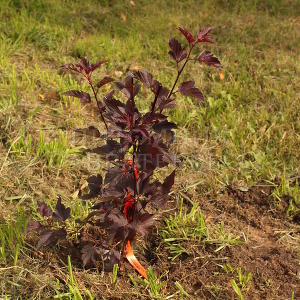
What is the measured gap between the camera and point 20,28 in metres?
4.51

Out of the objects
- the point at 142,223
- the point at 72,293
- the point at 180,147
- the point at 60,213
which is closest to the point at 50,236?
the point at 60,213

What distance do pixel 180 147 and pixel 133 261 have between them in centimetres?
123

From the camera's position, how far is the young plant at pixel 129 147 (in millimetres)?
2090

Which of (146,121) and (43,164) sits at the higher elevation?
(146,121)

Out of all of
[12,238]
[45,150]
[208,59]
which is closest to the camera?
[208,59]

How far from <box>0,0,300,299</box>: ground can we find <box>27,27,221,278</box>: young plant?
0.26 m

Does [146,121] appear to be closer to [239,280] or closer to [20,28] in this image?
[239,280]

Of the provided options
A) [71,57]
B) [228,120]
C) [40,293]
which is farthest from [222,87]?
[40,293]

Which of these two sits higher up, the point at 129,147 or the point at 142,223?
the point at 129,147

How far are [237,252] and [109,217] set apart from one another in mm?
867

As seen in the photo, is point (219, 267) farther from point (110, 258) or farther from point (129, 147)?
point (129, 147)

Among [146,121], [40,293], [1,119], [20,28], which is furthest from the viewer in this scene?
[20,28]

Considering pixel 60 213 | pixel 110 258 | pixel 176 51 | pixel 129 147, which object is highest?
pixel 176 51

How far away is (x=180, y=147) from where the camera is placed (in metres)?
3.53
